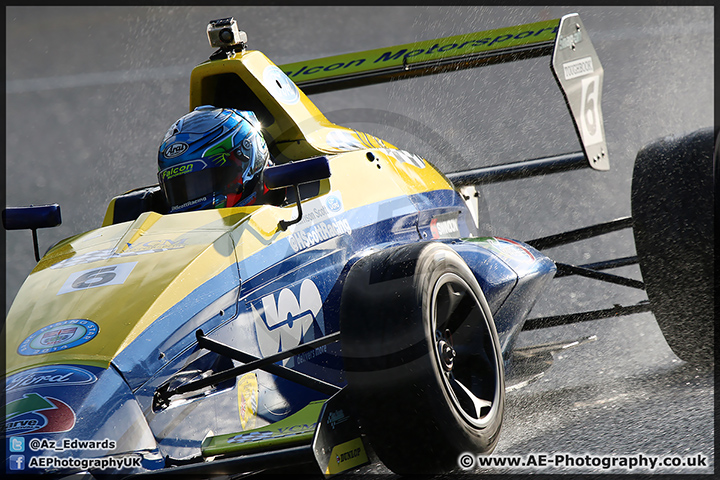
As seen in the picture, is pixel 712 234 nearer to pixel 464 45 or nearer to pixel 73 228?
pixel 464 45

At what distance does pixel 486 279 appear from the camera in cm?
336

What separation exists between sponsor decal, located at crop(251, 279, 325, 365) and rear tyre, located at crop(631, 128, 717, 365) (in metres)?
2.17

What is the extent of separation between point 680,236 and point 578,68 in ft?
3.49

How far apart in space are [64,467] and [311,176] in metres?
1.33

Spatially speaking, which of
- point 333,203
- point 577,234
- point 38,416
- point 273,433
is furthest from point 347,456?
point 577,234

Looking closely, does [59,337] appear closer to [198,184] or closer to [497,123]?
[198,184]

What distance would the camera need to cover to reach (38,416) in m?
2.15

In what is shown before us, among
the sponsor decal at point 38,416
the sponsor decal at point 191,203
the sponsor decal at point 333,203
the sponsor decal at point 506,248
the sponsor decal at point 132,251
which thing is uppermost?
the sponsor decal at point 191,203

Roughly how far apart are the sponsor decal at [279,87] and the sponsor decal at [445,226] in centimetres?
99

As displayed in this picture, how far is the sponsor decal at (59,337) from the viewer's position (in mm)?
2367

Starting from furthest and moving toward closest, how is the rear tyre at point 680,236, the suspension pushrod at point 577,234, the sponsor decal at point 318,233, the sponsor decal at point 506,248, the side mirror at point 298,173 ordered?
the suspension pushrod at point 577,234 < the rear tyre at point 680,236 < the sponsor decal at point 506,248 < the sponsor decal at point 318,233 < the side mirror at point 298,173

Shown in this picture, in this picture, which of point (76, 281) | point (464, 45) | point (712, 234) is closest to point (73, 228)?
point (464, 45)

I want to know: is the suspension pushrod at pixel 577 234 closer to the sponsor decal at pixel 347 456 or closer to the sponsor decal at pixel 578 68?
the sponsor decal at pixel 578 68

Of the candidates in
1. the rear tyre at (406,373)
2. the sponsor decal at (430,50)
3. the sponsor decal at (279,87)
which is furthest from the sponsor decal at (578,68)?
the rear tyre at (406,373)
